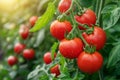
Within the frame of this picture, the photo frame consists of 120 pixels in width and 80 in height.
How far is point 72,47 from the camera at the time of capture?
1.58m

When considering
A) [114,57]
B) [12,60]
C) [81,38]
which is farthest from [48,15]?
[12,60]

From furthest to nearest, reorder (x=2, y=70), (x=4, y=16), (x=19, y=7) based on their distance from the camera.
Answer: (x=4, y=16) < (x=19, y=7) < (x=2, y=70)

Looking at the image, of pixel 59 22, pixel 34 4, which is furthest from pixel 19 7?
pixel 59 22

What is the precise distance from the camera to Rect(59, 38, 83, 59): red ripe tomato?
1.57 meters

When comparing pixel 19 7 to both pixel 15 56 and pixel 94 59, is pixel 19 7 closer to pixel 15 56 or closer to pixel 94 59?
pixel 15 56

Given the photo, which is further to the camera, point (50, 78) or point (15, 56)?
point (15, 56)

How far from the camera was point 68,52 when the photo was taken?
1.59 meters

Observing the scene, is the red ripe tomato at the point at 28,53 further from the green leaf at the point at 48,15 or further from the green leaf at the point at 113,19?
the green leaf at the point at 113,19

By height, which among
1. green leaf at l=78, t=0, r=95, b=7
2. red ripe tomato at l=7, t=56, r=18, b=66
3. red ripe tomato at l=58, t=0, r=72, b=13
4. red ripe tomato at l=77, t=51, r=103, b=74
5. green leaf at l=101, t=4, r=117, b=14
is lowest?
red ripe tomato at l=77, t=51, r=103, b=74

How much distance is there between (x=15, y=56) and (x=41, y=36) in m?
0.44

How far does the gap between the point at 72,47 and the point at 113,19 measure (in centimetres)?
22

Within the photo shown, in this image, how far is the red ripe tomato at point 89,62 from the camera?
1594 mm

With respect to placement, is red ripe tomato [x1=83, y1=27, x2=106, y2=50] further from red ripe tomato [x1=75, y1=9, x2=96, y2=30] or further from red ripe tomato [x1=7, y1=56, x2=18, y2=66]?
red ripe tomato [x1=7, y1=56, x2=18, y2=66]

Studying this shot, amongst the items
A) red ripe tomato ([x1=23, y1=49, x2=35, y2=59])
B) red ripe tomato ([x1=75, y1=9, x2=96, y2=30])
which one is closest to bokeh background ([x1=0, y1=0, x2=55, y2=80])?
red ripe tomato ([x1=23, y1=49, x2=35, y2=59])
